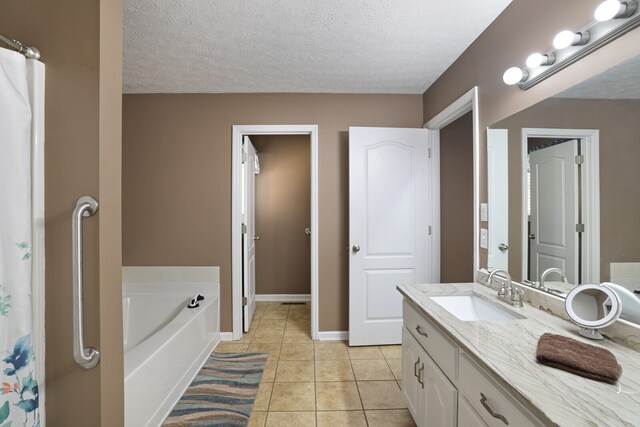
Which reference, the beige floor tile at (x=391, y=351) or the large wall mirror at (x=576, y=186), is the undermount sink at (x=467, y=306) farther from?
the beige floor tile at (x=391, y=351)

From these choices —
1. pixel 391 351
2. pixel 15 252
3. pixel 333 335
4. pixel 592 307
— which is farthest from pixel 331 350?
pixel 15 252

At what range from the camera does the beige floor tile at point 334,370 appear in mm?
2100

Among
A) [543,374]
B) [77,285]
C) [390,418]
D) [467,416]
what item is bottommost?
[390,418]

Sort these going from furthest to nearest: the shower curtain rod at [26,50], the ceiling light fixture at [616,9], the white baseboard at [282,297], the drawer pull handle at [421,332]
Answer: the white baseboard at [282,297] < the drawer pull handle at [421,332] < the ceiling light fixture at [616,9] < the shower curtain rod at [26,50]

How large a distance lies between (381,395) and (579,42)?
7.21 ft

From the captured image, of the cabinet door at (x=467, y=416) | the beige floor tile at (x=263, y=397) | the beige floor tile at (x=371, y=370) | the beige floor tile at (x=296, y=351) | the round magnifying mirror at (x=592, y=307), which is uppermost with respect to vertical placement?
the round magnifying mirror at (x=592, y=307)

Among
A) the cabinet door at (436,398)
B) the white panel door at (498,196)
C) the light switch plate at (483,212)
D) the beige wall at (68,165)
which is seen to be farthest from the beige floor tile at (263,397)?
the light switch plate at (483,212)

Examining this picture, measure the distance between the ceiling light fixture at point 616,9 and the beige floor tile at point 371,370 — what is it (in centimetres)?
230

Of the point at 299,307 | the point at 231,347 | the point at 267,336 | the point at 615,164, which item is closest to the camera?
the point at 615,164

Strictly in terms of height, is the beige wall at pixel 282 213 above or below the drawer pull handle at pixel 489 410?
above

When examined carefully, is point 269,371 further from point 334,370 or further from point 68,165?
point 68,165

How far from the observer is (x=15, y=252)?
0.83 meters

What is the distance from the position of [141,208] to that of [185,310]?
44.2 inches

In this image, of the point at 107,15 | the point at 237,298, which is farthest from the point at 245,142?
the point at 107,15
